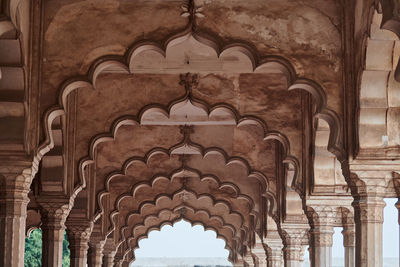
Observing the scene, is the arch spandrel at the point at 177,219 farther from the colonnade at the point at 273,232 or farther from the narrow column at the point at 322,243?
the narrow column at the point at 322,243

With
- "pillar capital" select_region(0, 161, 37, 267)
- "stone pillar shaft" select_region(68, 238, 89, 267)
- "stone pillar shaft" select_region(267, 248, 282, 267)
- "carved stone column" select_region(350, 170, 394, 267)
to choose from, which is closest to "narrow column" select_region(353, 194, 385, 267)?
"carved stone column" select_region(350, 170, 394, 267)

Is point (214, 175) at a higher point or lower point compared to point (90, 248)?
higher

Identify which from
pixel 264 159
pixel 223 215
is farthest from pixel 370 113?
pixel 223 215

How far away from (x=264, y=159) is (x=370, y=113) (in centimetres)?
648

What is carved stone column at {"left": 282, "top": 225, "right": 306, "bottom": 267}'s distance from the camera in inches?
757

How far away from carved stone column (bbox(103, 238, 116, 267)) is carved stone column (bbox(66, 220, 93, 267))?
17.6 ft

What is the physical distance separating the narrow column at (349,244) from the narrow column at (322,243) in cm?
178

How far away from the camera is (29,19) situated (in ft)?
41.1

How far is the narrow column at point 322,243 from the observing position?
16672 millimetres

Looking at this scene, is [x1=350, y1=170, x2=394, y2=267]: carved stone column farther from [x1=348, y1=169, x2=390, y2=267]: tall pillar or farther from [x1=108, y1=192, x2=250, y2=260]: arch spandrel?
[x1=108, y1=192, x2=250, y2=260]: arch spandrel

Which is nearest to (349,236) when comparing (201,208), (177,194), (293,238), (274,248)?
(293,238)

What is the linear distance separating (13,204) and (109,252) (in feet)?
42.8

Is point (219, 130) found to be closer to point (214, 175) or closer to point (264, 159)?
point (264, 159)

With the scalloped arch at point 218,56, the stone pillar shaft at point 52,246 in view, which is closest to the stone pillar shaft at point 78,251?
the stone pillar shaft at point 52,246
